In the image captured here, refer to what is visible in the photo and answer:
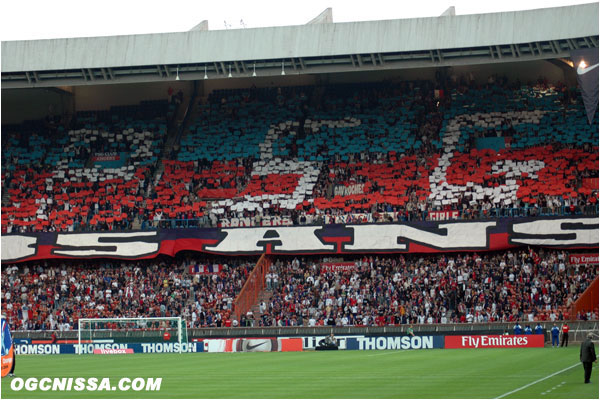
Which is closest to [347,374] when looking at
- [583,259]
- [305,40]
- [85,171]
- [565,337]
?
[565,337]

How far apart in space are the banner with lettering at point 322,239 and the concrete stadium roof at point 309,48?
8576mm

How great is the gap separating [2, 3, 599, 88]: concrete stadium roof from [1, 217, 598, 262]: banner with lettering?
8.58 m

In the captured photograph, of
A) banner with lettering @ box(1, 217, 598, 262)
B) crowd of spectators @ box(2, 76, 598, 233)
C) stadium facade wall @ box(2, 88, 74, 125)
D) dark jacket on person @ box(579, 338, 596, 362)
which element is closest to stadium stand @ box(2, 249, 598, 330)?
banner with lettering @ box(1, 217, 598, 262)

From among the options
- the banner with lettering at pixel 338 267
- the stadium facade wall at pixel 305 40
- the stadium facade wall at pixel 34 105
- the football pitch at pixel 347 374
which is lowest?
the football pitch at pixel 347 374

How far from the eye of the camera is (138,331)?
47.9m

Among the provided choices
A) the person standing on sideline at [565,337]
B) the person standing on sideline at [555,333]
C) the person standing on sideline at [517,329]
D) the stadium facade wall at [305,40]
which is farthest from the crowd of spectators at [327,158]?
the person standing on sideline at [565,337]

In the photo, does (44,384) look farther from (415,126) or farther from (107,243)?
(415,126)

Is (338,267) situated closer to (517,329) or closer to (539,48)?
(517,329)

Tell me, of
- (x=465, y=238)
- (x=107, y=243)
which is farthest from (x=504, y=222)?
(x=107, y=243)

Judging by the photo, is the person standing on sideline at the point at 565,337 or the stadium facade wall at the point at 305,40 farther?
the stadium facade wall at the point at 305,40

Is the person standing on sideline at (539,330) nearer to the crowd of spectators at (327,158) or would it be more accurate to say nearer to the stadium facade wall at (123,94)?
the crowd of spectators at (327,158)

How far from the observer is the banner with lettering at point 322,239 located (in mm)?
48500

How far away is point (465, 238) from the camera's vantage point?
49.6 m

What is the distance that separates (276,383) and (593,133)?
33.4m
